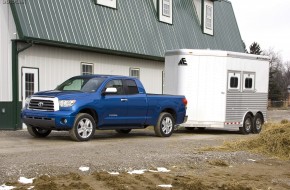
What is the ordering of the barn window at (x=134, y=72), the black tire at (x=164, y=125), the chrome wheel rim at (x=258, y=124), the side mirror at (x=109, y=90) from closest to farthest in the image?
the side mirror at (x=109, y=90), the black tire at (x=164, y=125), the chrome wheel rim at (x=258, y=124), the barn window at (x=134, y=72)

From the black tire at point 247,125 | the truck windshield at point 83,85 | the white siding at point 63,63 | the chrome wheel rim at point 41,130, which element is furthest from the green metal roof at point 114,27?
the black tire at point 247,125

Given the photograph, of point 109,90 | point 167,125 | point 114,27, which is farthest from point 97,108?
point 114,27

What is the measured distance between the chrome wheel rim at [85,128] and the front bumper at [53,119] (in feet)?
1.09

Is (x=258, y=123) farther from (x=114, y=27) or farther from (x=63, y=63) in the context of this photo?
(x=63, y=63)

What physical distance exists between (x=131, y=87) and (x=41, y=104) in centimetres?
299

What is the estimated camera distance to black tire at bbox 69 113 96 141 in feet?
43.1

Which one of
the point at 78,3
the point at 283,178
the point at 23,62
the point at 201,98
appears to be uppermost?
the point at 78,3

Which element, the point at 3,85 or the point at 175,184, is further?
the point at 3,85

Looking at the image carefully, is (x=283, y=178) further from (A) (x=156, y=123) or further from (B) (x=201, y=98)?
(B) (x=201, y=98)

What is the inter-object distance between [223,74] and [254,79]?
2.03 m

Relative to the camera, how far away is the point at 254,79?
63.3ft

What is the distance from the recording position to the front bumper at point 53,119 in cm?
1280

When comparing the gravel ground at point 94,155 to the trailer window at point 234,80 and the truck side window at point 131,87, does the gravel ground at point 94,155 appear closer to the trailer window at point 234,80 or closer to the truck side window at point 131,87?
the truck side window at point 131,87

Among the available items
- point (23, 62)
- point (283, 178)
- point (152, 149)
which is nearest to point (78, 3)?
point (23, 62)
